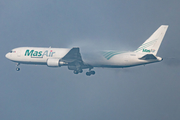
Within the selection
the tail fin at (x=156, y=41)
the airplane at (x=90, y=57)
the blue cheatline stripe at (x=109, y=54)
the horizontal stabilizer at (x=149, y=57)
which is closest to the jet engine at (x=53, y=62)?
the airplane at (x=90, y=57)

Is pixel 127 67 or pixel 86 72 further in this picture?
pixel 86 72

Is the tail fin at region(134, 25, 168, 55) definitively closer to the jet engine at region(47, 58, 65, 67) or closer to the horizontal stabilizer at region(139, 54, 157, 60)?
the horizontal stabilizer at region(139, 54, 157, 60)

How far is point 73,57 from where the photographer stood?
52125mm

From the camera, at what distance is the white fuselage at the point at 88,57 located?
163 feet

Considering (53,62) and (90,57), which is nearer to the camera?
(53,62)

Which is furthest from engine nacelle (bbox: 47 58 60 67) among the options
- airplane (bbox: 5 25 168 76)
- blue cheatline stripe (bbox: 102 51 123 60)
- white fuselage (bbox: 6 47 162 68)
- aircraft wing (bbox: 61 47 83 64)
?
blue cheatline stripe (bbox: 102 51 123 60)

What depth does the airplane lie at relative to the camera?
160ft

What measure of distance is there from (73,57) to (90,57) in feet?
10.3

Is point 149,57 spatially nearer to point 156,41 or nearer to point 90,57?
point 156,41

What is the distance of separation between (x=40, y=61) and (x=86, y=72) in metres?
9.34

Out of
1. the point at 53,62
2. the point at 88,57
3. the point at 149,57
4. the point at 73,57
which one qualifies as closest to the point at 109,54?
the point at 88,57

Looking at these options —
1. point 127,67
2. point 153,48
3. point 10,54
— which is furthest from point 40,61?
point 153,48

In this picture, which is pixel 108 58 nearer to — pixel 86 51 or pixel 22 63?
pixel 86 51

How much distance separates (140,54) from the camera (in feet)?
162
